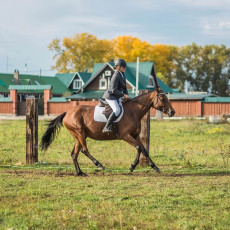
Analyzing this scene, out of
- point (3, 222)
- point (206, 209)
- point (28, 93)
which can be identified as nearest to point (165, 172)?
point (206, 209)

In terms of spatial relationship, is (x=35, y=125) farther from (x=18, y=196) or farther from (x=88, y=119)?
(x=18, y=196)

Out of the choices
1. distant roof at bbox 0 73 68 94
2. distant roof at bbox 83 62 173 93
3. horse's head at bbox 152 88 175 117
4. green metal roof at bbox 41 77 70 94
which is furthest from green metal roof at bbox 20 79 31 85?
horse's head at bbox 152 88 175 117

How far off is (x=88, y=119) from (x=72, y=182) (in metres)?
2.29

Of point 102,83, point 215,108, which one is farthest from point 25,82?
point 215,108

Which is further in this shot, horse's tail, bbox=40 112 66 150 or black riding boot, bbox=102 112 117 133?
horse's tail, bbox=40 112 66 150

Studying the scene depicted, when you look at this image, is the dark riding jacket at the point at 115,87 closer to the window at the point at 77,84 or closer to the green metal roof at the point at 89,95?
the green metal roof at the point at 89,95

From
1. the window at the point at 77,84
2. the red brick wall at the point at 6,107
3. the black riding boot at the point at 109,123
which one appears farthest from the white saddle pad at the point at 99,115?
the window at the point at 77,84

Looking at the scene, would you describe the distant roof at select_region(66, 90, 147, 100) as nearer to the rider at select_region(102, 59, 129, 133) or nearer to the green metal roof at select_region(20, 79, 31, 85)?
the green metal roof at select_region(20, 79, 31, 85)

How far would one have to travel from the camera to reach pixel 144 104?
11.1 meters

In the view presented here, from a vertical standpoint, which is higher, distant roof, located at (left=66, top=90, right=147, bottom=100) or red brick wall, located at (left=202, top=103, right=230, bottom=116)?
distant roof, located at (left=66, top=90, right=147, bottom=100)

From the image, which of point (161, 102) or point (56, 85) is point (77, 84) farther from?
point (161, 102)

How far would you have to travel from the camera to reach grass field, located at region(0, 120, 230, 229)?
616cm

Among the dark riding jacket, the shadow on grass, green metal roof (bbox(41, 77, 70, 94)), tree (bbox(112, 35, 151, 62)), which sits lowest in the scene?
the shadow on grass

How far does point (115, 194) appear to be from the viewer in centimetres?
799
